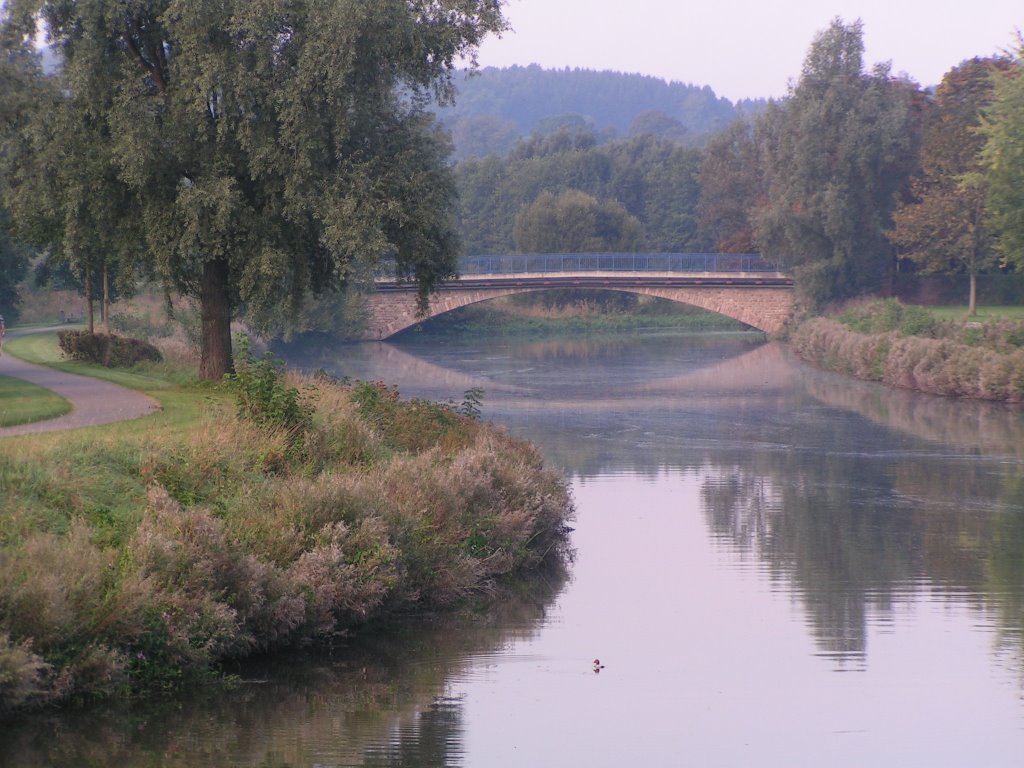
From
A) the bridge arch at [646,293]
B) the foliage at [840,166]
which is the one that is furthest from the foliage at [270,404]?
the bridge arch at [646,293]

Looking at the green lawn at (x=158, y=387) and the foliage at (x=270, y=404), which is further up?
the foliage at (x=270, y=404)

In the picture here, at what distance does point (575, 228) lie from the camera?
91.2 m

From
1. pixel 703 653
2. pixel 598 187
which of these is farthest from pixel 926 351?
pixel 598 187

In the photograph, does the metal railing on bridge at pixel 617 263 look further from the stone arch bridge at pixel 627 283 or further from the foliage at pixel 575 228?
the foliage at pixel 575 228

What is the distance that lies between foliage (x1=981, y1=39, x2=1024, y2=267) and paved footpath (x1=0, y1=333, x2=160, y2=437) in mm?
32424

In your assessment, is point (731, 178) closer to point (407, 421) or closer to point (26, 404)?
point (407, 421)

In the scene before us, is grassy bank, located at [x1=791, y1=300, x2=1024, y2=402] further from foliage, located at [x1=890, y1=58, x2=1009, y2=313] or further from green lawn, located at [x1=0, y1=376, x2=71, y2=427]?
green lawn, located at [x1=0, y1=376, x2=71, y2=427]

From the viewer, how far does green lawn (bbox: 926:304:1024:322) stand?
173 ft

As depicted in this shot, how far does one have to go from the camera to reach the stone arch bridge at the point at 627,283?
72000 mm

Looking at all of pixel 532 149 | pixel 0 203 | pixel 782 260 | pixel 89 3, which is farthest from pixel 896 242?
pixel 532 149

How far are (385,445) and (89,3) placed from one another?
9.60 meters

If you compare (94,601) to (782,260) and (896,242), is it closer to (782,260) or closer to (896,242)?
(896,242)

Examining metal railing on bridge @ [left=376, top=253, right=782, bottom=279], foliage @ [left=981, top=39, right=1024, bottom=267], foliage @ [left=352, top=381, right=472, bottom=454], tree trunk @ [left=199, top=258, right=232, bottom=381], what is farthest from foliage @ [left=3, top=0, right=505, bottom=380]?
metal railing on bridge @ [left=376, top=253, right=782, bottom=279]

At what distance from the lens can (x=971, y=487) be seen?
25734mm
